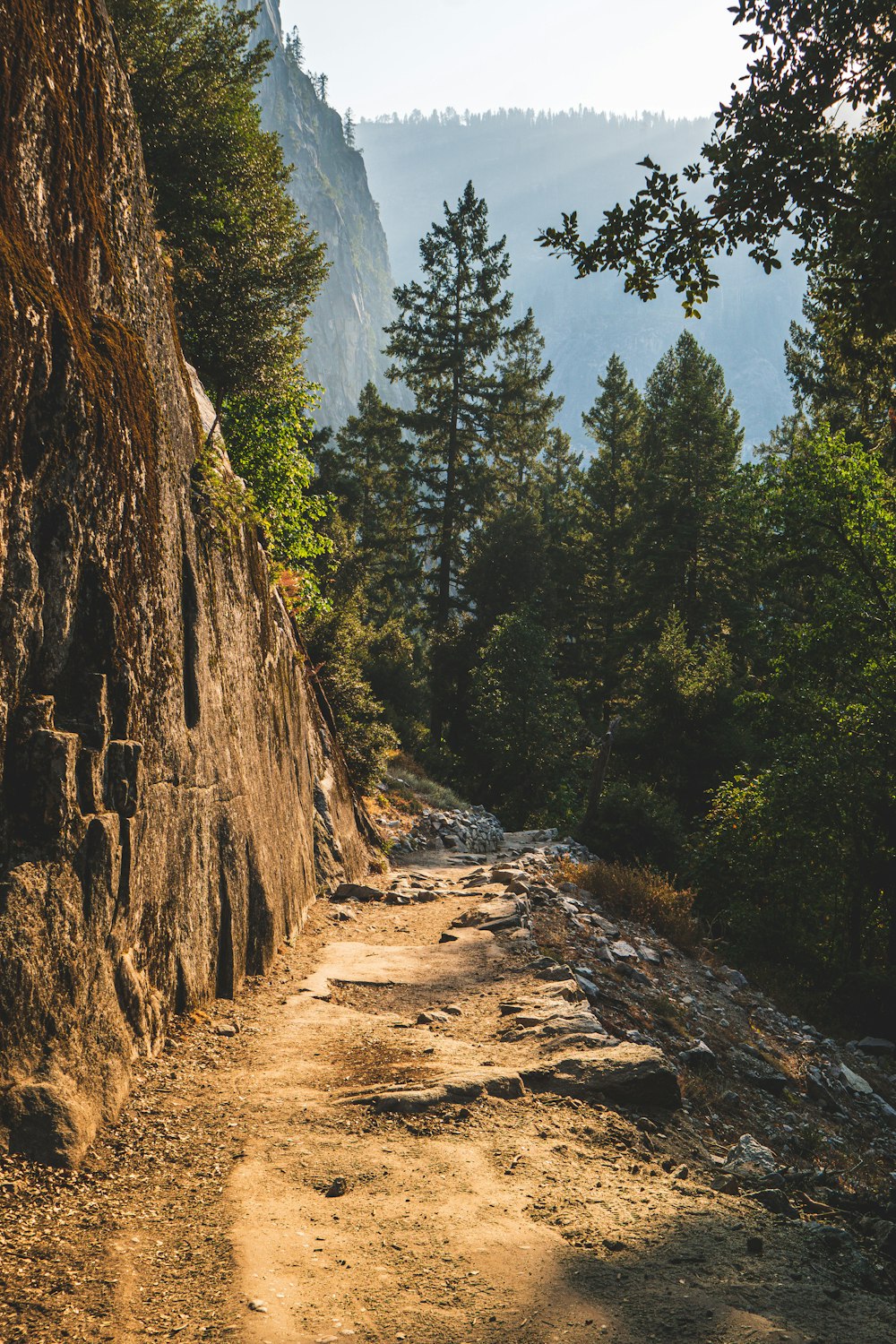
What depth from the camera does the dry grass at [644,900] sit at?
1222 centimetres

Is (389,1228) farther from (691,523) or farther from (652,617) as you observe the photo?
(691,523)

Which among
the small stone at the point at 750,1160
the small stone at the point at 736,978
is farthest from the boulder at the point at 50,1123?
the small stone at the point at 736,978

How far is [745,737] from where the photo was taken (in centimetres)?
2255

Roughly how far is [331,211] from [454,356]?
137014 millimetres

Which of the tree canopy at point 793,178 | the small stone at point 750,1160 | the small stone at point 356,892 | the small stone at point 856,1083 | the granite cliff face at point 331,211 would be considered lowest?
the small stone at point 856,1083

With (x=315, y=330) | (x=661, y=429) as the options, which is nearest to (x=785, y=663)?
(x=661, y=429)

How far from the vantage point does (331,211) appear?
15088 centimetres

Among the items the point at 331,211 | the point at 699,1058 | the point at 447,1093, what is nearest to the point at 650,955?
the point at 699,1058

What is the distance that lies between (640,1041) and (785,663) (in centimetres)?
964

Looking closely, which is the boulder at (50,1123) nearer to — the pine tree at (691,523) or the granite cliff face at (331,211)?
the pine tree at (691,523)

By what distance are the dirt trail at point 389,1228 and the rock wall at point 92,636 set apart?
0.48 meters

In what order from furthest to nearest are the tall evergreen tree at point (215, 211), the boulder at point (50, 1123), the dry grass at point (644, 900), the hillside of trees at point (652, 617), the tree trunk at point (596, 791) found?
the tree trunk at point (596, 791) < the tall evergreen tree at point (215, 211) < the hillside of trees at point (652, 617) < the dry grass at point (644, 900) < the boulder at point (50, 1123)

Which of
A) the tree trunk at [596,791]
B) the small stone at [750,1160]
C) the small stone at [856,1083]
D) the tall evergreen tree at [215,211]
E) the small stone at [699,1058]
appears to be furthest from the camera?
the tree trunk at [596,791]

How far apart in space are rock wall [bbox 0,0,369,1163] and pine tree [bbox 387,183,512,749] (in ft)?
93.9
